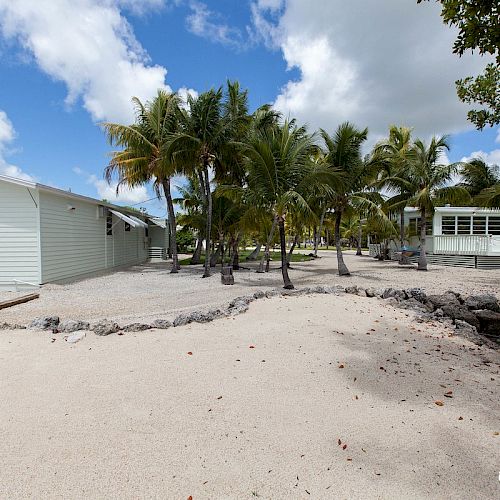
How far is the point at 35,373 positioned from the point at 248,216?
8786mm

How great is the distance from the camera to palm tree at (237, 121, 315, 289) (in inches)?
420

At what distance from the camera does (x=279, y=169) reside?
1105cm

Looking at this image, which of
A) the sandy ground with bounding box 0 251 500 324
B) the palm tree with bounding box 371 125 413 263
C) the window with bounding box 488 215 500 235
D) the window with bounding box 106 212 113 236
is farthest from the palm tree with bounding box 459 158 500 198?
the window with bounding box 106 212 113 236

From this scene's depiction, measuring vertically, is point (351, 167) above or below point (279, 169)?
above

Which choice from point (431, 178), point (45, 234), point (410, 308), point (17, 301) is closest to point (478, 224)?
point (431, 178)

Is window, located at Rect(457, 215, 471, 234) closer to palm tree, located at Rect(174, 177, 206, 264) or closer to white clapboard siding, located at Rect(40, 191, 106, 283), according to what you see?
palm tree, located at Rect(174, 177, 206, 264)

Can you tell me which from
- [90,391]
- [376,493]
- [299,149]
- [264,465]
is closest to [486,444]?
[376,493]

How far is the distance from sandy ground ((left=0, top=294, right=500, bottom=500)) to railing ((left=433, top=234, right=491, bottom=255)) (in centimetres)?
1651

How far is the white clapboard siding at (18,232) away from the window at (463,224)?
22130 mm

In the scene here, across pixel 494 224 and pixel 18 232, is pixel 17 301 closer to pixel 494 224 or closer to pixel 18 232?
pixel 18 232

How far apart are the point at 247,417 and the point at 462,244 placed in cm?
2073

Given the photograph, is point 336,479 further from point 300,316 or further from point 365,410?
point 300,316

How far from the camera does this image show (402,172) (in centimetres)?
1778

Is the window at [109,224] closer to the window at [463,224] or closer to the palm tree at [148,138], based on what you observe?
the palm tree at [148,138]
